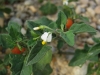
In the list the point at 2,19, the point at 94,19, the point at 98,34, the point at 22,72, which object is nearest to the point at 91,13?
the point at 94,19

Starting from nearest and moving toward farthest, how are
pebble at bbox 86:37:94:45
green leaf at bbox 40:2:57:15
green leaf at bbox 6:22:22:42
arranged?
1. green leaf at bbox 6:22:22:42
2. pebble at bbox 86:37:94:45
3. green leaf at bbox 40:2:57:15

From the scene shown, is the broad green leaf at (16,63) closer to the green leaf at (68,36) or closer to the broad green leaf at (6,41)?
the broad green leaf at (6,41)

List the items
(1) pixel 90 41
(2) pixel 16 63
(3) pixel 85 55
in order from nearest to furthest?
1. (2) pixel 16 63
2. (3) pixel 85 55
3. (1) pixel 90 41

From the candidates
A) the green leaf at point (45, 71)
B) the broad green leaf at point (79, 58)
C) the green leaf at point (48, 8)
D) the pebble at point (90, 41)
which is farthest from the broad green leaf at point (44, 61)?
the green leaf at point (48, 8)

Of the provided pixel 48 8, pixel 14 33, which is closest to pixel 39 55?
pixel 14 33

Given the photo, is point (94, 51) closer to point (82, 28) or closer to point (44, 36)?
point (82, 28)

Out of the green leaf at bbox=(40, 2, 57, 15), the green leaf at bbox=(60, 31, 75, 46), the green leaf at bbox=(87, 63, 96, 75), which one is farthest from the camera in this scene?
the green leaf at bbox=(40, 2, 57, 15)

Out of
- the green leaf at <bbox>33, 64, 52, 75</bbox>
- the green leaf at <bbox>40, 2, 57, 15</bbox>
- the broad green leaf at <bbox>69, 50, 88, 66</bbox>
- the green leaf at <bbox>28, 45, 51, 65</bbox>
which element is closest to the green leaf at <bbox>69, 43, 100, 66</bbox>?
the broad green leaf at <bbox>69, 50, 88, 66</bbox>

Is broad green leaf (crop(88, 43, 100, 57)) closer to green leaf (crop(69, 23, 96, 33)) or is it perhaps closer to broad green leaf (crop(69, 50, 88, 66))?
broad green leaf (crop(69, 50, 88, 66))
